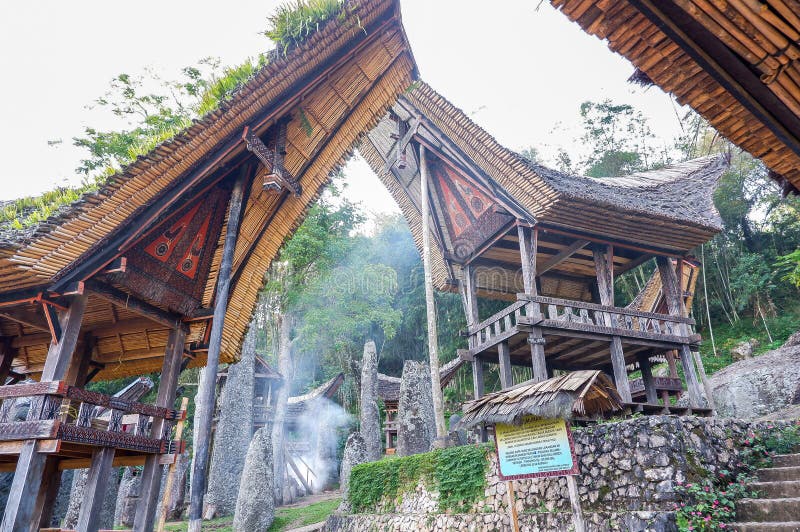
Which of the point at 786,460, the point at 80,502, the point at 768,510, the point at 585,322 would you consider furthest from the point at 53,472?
the point at 786,460

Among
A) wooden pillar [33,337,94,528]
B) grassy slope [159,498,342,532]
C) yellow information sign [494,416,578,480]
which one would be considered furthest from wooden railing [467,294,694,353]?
wooden pillar [33,337,94,528]

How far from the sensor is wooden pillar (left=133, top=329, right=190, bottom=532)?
591 cm

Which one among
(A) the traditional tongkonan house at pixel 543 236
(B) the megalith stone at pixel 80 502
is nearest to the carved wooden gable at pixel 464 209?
(A) the traditional tongkonan house at pixel 543 236

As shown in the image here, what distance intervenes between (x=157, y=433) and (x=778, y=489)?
7.91 metres

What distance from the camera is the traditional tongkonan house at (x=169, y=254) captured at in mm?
5051

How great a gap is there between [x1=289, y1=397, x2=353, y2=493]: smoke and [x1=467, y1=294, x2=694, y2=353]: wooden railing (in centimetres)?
1251

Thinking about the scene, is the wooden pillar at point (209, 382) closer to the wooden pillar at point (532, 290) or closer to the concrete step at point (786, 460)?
the wooden pillar at point (532, 290)

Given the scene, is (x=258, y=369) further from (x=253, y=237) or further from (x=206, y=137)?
(x=206, y=137)

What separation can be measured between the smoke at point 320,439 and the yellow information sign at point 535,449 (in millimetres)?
16834

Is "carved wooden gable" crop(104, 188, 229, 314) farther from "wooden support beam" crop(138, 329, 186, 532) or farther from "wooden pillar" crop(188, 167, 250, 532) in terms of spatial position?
"wooden pillar" crop(188, 167, 250, 532)

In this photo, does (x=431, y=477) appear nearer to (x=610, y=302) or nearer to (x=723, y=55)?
(x=610, y=302)

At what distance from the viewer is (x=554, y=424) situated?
5.46 metres

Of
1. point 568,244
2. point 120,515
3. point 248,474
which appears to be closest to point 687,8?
point 568,244

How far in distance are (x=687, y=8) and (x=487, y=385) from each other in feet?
71.0
